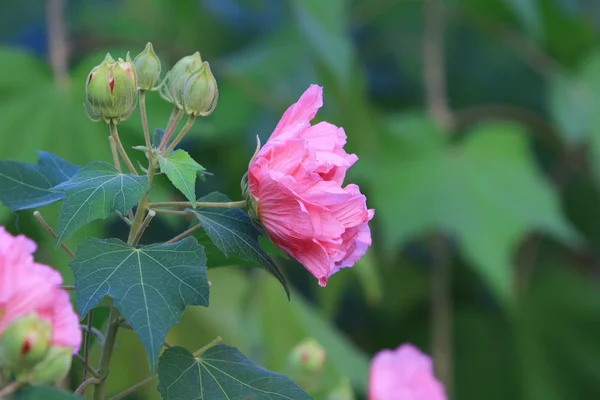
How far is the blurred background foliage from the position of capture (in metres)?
0.95

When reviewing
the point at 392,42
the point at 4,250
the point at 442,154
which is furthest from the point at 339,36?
the point at 4,250

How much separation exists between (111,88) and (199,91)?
0.04 meters

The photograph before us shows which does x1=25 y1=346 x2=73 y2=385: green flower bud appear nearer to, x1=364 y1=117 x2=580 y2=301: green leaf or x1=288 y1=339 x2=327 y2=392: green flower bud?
x1=288 y1=339 x2=327 y2=392: green flower bud

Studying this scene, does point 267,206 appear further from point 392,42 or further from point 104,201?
point 392,42

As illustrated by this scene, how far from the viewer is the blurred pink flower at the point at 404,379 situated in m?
0.60

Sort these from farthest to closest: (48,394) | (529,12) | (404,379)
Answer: (529,12) < (404,379) < (48,394)

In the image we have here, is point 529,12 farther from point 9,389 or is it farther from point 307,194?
point 9,389

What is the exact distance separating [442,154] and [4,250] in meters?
0.94

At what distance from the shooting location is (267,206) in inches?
14.5

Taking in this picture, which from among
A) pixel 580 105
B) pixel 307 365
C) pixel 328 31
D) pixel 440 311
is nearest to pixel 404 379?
pixel 307 365

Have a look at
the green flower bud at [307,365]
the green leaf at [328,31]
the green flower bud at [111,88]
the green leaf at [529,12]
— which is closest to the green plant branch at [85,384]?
the green flower bud at [111,88]

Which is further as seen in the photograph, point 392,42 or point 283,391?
point 392,42

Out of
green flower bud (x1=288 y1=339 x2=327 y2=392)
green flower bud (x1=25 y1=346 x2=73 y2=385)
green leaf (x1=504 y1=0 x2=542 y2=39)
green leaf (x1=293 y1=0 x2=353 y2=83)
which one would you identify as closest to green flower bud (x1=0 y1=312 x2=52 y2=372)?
green flower bud (x1=25 y1=346 x2=73 y2=385)

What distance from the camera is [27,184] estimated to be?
40cm
